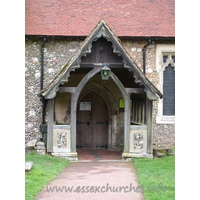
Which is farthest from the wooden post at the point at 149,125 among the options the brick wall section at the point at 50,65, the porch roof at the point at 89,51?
the brick wall section at the point at 50,65

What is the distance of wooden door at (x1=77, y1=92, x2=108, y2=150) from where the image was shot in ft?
39.8

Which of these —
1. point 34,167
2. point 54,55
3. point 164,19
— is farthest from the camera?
point 164,19

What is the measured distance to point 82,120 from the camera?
12164 mm

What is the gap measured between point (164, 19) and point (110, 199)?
356 inches

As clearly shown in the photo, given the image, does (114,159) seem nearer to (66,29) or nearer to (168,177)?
(168,177)

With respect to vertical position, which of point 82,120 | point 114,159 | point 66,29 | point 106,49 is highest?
point 66,29

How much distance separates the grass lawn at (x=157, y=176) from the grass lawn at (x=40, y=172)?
202 cm

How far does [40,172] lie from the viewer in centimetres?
678

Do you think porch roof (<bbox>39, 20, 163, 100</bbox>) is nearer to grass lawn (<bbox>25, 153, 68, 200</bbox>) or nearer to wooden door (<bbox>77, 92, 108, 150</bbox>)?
grass lawn (<bbox>25, 153, 68, 200</bbox>)

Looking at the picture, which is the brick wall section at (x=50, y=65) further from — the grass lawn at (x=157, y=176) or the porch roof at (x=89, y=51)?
the porch roof at (x=89, y=51)

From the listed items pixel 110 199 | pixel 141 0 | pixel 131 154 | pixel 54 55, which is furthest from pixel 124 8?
pixel 110 199

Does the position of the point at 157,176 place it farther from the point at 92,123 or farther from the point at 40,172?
the point at 92,123

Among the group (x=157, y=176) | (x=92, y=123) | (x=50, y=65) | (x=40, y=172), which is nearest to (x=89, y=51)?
(x=50, y=65)

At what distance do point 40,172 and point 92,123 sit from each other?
5559 millimetres
